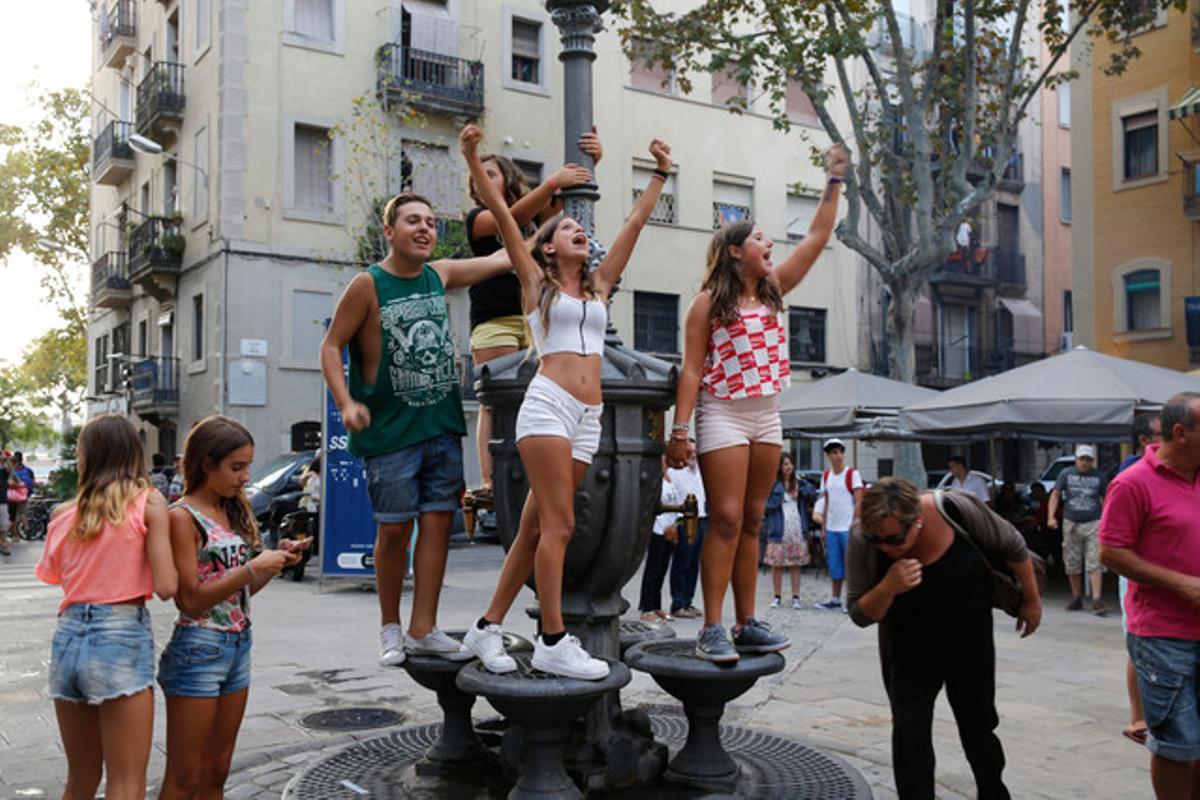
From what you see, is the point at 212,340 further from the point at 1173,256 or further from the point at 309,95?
the point at 1173,256

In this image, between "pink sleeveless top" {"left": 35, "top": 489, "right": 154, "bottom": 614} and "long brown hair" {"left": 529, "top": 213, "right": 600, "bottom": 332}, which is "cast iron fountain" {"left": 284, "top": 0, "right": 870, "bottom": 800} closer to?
"long brown hair" {"left": 529, "top": 213, "right": 600, "bottom": 332}

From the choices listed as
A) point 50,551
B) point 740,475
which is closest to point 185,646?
point 50,551

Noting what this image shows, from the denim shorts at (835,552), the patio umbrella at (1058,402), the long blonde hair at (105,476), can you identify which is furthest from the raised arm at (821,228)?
the patio umbrella at (1058,402)

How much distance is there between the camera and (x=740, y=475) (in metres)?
4.55

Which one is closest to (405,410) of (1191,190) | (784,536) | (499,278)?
(499,278)

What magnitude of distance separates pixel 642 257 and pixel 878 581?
2320 cm

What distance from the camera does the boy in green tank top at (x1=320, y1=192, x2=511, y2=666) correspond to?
4.57 m

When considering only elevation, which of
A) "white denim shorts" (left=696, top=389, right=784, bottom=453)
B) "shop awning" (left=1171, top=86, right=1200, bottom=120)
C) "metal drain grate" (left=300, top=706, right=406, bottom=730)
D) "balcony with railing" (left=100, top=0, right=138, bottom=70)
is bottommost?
"metal drain grate" (left=300, top=706, right=406, bottom=730)

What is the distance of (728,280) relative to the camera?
473cm

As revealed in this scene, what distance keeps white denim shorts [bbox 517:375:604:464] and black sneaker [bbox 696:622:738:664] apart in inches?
35.2

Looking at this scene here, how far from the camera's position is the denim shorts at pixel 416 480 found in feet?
14.9

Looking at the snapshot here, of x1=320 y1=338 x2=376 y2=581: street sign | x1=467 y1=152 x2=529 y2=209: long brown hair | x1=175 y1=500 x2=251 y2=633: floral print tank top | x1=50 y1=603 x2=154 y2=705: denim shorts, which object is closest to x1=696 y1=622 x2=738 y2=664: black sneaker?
x1=175 y1=500 x2=251 y2=633: floral print tank top

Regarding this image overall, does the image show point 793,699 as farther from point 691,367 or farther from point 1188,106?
point 1188,106

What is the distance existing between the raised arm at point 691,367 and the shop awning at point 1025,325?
1262 inches
